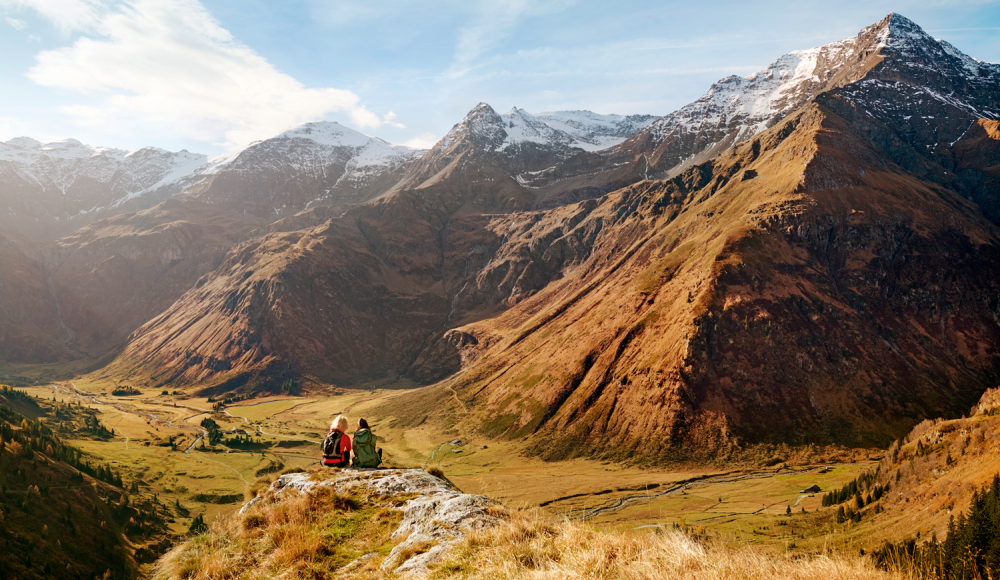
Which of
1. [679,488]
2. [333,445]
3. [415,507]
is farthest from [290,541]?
[679,488]

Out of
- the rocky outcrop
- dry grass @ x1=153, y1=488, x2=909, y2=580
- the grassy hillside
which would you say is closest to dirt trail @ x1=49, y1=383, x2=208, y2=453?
the grassy hillside

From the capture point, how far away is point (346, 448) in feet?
48.6

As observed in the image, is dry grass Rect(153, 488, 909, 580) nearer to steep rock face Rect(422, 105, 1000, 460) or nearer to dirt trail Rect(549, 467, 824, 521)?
dirt trail Rect(549, 467, 824, 521)

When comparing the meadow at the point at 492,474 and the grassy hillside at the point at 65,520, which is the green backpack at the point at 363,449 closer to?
the meadow at the point at 492,474

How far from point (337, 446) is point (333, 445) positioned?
0.51 ft

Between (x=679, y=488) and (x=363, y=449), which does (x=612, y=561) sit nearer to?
(x=363, y=449)

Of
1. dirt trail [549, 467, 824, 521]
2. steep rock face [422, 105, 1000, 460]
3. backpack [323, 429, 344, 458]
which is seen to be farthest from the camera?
steep rock face [422, 105, 1000, 460]

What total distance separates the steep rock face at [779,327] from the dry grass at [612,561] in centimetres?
9429

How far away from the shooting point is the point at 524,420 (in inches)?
4656

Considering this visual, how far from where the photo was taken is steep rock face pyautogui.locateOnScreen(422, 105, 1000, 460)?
9806cm

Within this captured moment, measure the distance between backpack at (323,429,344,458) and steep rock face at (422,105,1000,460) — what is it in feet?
298

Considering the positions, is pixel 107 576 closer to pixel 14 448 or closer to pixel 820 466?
pixel 14 448

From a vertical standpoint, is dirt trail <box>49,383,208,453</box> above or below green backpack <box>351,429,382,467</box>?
below

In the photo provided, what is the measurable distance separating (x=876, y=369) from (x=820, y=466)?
34.0 m
